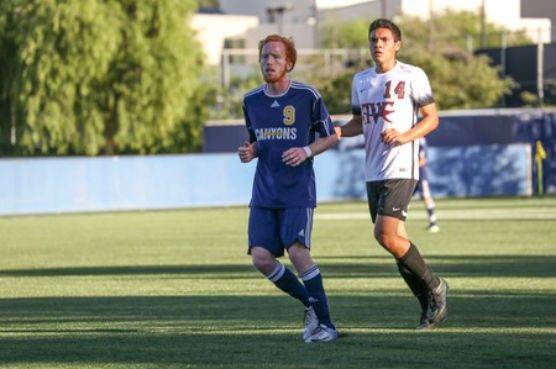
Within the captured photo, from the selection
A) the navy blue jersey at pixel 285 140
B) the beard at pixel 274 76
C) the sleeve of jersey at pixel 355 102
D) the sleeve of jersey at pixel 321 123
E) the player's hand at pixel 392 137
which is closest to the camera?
the beard at pixel 274 76

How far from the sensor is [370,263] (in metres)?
19.0

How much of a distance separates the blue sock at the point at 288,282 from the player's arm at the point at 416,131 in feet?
3.78

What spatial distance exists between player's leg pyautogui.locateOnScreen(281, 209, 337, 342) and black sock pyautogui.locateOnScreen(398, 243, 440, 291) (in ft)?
2.85

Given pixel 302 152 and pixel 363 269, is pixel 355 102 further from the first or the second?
pixel 363 269

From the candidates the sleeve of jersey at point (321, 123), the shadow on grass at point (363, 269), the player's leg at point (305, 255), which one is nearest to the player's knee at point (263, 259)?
the player's leg at point (305, 255)

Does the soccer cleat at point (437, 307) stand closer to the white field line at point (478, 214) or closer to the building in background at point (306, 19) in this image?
the white field line at point (478, 214)

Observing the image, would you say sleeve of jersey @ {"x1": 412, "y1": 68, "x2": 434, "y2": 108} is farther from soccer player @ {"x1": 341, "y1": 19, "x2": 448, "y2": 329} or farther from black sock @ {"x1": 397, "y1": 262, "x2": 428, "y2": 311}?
black sock @ {"x1": 397, "y1": 262, "x2": 428, "y2": 311}

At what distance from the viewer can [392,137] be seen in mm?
10398

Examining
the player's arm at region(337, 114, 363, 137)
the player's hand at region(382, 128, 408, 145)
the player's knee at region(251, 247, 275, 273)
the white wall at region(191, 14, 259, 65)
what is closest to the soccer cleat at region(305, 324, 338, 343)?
the player's knee at region(251, 247, 275, 273)

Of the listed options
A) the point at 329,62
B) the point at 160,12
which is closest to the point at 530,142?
the point at 160,12

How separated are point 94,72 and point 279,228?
149 feet

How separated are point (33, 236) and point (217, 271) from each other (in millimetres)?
11092

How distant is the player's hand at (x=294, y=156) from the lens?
9836 mm

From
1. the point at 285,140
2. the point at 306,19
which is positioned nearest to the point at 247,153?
the point at 285,140
